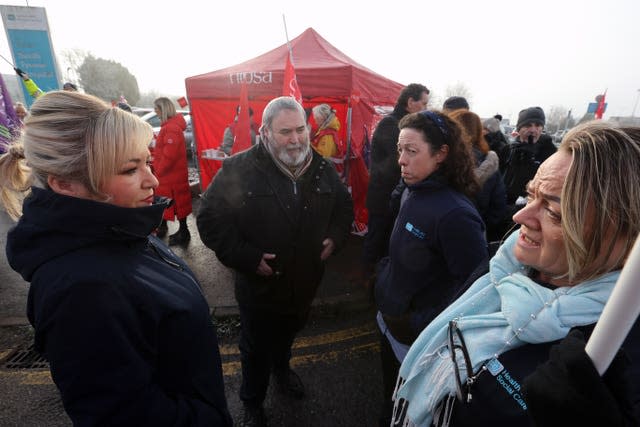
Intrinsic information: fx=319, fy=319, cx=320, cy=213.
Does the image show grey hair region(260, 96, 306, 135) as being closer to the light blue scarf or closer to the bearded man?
the bearded man

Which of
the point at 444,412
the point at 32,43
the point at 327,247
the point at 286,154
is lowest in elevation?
the point at 327,247

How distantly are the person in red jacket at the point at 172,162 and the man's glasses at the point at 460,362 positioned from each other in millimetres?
4758

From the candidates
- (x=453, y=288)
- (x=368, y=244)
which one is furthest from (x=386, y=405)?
(x=368, y=244)

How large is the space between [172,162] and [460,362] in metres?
5.05

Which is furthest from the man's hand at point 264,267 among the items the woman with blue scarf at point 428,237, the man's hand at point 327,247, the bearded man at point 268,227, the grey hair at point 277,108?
the grey hair at point 277,108

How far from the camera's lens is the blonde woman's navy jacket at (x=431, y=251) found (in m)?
1.69

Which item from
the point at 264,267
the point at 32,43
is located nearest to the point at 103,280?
the point at 264,267

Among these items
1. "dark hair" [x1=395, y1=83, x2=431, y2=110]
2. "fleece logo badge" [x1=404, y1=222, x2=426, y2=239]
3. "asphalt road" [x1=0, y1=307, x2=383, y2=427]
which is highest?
"dark hair" [x1=395, y1=83, x2=431, y2=110]

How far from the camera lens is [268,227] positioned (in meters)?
2.19

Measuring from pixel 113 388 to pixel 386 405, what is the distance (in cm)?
164

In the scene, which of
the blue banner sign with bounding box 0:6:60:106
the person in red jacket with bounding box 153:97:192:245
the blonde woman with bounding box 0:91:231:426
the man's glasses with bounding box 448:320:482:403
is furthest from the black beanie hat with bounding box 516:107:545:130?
the blue banner sign with bounding box 0:6:60:106

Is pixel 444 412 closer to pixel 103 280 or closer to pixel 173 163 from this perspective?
pixel 103 280

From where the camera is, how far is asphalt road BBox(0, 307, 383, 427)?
242cm

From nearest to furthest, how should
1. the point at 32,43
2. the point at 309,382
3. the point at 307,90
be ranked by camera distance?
the point at 309,382, the point at 307,90, the point at 32,43
